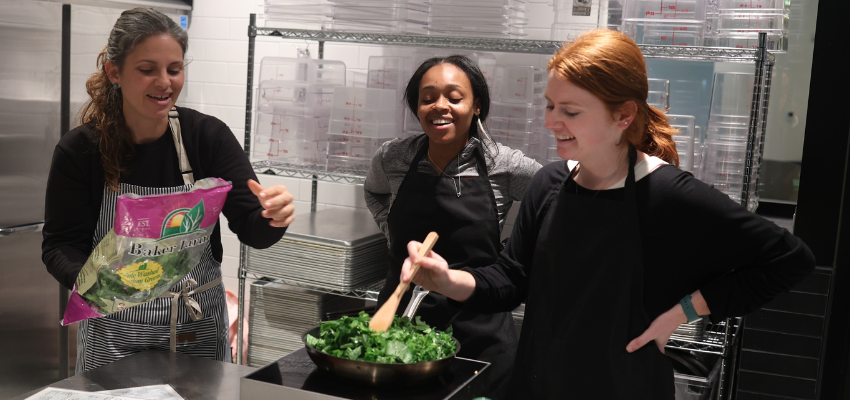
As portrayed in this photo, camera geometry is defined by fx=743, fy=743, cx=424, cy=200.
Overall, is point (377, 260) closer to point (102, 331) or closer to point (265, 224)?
point (265, 224)

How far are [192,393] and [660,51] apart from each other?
6.33 feet

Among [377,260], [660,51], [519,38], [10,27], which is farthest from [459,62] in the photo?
[10,27]

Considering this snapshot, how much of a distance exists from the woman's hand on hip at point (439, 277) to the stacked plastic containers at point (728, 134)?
1306mm

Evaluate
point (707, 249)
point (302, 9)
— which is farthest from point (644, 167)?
point (302, 9)

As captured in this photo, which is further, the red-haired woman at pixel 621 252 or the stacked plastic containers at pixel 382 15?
the stacked plastic containers at pixel 382 15

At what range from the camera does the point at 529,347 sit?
180 cm

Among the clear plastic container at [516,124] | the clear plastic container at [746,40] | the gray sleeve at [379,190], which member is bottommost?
the gray sleeve at [379,190]

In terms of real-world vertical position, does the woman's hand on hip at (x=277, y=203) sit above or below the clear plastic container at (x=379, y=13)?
below

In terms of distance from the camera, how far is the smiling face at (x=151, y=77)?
6.72ft

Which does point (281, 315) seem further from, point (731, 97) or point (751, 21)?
point (751, 21)

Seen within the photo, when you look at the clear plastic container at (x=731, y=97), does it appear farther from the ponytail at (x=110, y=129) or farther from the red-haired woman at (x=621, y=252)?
the ponytail at (x=110, y=129)

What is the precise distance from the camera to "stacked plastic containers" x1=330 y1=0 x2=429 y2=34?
10.00ft

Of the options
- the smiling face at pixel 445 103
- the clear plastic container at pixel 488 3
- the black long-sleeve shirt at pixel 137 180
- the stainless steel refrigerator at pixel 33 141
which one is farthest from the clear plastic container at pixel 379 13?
the stainless steel refrigerator at pixel 33 141

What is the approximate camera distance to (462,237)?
8.04 ft
